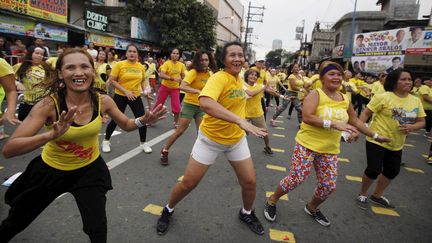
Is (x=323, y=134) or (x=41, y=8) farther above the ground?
(x=41, y=8)

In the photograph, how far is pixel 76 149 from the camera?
2.18 metres

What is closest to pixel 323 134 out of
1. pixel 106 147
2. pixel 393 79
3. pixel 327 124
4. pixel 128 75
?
pixel 327 124

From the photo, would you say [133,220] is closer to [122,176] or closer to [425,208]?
[122,176]

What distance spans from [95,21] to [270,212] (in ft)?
69.7

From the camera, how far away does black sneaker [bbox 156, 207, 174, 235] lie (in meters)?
2.92

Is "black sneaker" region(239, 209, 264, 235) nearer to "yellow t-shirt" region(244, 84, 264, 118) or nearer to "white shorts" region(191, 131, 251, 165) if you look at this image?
"white shorts" region(191, 131, 251, 165)

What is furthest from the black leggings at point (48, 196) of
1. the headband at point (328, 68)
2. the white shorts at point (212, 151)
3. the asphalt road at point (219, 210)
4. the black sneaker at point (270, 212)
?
the headband at point (328, 68)

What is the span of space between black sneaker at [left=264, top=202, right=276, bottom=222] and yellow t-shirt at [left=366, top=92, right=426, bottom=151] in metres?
1.60

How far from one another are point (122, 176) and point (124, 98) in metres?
1.72

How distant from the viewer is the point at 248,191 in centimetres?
300

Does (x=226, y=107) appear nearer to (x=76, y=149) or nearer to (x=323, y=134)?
(x=323, y=134)

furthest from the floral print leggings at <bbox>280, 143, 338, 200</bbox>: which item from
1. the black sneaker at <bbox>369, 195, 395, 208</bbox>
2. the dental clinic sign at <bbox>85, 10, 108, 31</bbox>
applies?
the dental clinic sign at <bbox>85, 10, 108, 31</bbox>

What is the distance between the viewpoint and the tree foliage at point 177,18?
2778 cm

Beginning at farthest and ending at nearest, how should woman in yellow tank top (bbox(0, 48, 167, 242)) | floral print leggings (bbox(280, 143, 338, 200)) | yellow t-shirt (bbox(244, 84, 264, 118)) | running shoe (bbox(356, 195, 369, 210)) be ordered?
1. yellow t-shirt (bbox(244, 84, 264, 118))
2. running shoe (bbox(356, 195, 369, 210))
3. floral print leggings (bbox(280, 143, 338, 200))
4. woman in yellow tank top (bbox(0, 48, 167, 242))
